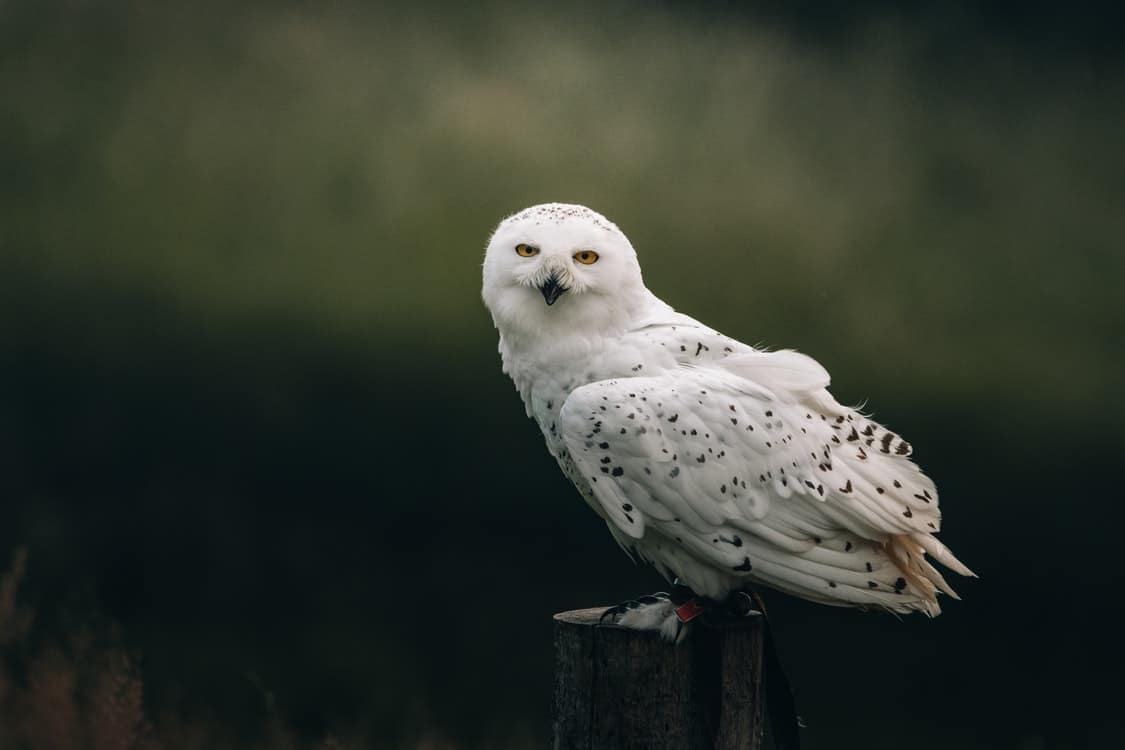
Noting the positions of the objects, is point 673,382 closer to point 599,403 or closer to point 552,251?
point 599,403

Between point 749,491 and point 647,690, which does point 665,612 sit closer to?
point 647,690

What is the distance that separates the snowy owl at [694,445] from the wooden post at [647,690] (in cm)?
7

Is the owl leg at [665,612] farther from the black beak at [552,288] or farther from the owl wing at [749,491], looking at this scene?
the black beak at [552,288]

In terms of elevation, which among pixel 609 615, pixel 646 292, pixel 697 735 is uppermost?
pixel 646 292

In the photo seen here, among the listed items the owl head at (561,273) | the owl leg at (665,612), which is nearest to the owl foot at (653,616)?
the owl leg at (665,612)

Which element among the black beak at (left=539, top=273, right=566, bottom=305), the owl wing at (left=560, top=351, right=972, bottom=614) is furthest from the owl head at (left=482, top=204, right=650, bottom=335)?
the owl wing at (left=560, top=351, right=972, bottom=614)

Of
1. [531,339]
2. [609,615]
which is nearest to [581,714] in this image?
[609,615]

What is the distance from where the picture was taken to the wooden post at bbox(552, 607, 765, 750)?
247 cm

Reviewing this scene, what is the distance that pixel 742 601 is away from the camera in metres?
2.68

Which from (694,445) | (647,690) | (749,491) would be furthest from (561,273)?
(647,690)

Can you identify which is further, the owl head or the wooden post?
the owl head

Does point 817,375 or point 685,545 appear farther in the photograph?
point 817,375

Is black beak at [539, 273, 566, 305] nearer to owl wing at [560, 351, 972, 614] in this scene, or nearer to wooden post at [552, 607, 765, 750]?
owl wing at [560, 351, 972, 614]

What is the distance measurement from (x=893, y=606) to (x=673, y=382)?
0.68m
